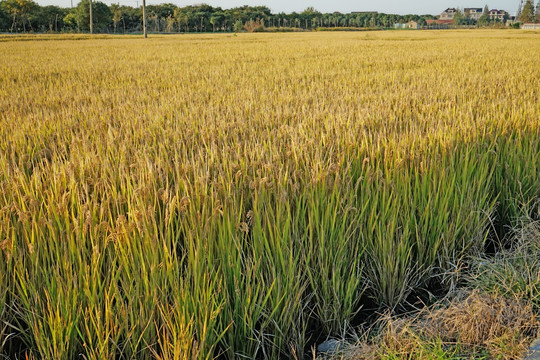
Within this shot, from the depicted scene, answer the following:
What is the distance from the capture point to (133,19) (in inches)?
3004

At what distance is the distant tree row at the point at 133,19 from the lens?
192ft

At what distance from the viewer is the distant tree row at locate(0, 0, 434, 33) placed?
58625 millimetres

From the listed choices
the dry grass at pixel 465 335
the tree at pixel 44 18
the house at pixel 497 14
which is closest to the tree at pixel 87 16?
the tree at pixel 44 18

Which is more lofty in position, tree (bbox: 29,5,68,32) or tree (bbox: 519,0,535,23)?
tree (bbox: 519,0,535,23)

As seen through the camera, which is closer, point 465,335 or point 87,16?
point 465,335

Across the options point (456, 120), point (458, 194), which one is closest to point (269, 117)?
point (456, 120)

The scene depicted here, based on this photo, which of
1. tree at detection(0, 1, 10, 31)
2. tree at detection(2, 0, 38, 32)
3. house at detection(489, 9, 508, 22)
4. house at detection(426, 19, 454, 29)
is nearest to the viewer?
tree at detection(2, 0, 38, 32)

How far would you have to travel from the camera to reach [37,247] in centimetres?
133

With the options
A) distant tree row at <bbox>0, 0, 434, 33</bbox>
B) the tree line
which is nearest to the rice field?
the tree line

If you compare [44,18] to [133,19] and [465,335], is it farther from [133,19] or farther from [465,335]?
[465,335]

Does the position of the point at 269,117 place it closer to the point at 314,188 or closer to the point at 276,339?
the point at 314,188

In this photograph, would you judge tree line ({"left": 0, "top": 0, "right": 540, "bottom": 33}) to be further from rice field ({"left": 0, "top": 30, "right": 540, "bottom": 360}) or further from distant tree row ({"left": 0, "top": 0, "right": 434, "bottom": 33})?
rice field ({"left": 0, "top": 30, "right": 540, "bottom": 360})

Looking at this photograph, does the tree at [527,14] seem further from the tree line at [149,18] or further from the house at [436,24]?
the house at [436,24]

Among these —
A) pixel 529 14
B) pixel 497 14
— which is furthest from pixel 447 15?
pixel 529 14
